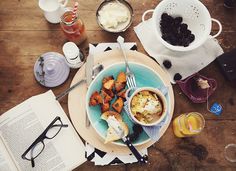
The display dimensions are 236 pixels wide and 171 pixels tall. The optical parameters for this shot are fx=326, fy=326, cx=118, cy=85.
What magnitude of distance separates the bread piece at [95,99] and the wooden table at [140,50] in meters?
0.13

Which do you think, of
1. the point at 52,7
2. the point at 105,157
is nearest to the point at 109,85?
the point at 105,157

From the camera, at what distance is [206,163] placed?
114cm

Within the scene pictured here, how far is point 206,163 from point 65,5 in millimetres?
756

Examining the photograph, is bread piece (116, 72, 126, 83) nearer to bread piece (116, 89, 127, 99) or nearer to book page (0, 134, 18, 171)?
bread piece (116, 89, 127, 99)

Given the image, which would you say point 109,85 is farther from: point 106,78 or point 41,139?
point 41,139

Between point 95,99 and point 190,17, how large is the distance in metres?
0.45

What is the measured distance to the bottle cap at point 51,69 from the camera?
117cm

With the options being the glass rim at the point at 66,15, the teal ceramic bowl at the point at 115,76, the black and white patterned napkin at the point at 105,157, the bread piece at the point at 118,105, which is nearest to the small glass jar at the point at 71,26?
the glass rim at the point at 66,15

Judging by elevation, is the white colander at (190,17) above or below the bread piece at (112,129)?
above

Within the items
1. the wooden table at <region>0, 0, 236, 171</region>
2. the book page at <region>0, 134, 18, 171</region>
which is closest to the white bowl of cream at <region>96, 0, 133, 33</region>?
the wooden table at <region>0, 0, 236, 171</region>

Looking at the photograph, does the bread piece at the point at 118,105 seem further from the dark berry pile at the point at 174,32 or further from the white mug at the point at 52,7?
the white mug at the point at 52,7

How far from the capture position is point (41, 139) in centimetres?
113

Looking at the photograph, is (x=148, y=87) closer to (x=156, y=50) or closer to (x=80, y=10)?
(x=156, y=50)

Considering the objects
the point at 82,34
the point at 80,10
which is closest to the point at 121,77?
the point at 82,34
